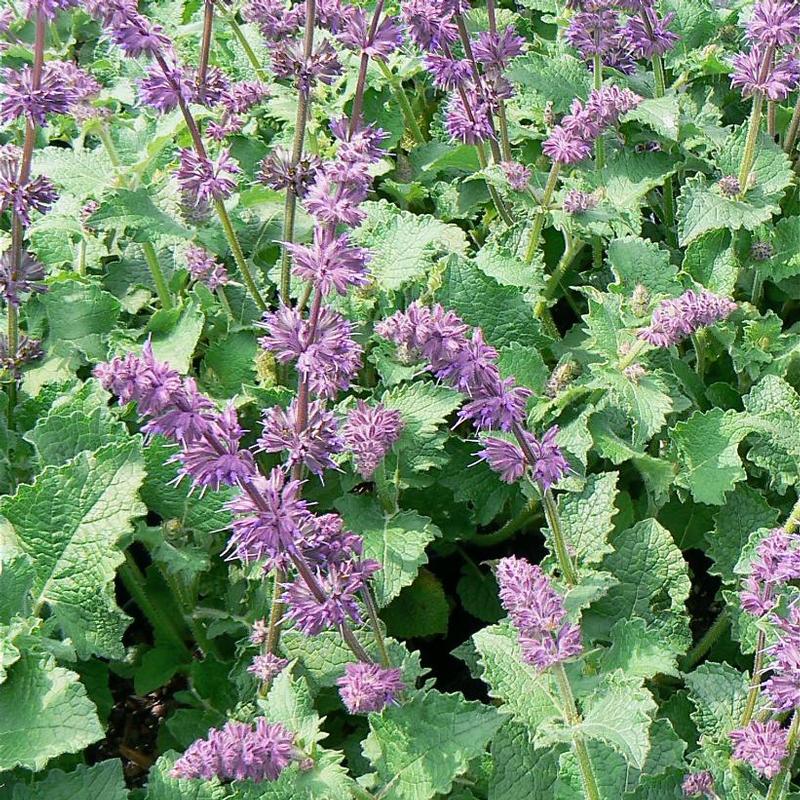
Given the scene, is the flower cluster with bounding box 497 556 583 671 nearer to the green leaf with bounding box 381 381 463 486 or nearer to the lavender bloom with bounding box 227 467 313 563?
the lavender bloom with bounding box 227 467 313 563

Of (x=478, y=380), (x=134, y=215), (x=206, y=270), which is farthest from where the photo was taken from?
(x=206, y=270)

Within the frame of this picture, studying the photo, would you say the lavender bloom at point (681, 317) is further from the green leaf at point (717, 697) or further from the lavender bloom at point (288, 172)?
the lavender bloom at point (288, 172)

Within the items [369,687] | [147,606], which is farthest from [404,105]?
[369,687]

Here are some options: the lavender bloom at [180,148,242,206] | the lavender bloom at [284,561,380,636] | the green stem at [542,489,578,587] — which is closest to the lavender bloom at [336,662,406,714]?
the lavender bloom at [284,561,380,636]

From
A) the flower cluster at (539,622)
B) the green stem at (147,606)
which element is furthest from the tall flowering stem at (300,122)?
the flower cluster at (539,622)

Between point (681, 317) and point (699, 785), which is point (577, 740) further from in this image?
point (681, 317)

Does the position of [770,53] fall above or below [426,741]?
above
